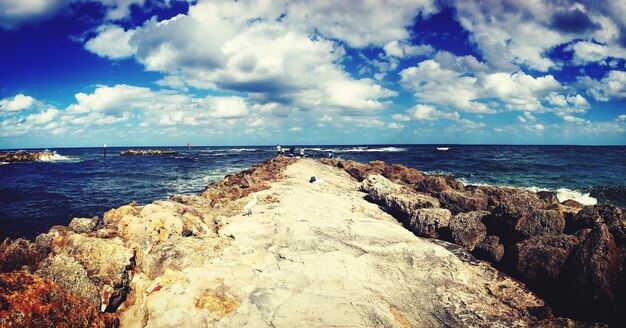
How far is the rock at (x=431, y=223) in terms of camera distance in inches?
364

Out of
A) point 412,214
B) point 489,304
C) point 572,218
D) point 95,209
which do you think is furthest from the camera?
point 95,209

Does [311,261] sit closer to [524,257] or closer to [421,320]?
[421,320]

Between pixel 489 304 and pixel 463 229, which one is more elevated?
pixel 463 229

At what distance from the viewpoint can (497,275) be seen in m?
6.93

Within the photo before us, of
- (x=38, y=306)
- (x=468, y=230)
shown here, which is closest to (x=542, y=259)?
(x=468, y=230)

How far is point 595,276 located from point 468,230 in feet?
10.7

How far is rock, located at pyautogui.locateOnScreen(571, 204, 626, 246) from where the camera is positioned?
715 centimetres

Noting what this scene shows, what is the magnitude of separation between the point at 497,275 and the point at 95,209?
18780 millimetres

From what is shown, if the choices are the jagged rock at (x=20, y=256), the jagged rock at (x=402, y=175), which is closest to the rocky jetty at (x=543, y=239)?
the jagged rock at (x=402, y=175)

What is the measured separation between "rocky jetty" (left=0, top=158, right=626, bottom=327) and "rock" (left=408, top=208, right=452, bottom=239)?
4 cm

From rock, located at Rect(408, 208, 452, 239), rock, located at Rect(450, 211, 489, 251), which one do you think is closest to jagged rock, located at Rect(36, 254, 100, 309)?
rock, located at Rect(408, 208, 452, 239)

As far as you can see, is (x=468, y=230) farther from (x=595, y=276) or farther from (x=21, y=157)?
(x=21, y=157)

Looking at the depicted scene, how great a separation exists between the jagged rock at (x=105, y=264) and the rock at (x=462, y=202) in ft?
31.7

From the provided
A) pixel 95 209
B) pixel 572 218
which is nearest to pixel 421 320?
pixel 572 218
